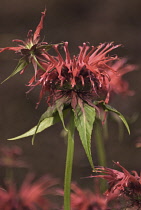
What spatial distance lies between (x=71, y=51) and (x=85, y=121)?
77.2 inches

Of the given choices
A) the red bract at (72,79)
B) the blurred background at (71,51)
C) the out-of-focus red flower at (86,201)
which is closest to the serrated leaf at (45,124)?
the red bract at (72,79)

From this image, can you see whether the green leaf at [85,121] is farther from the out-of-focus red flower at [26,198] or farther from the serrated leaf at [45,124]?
the out-of-focus red flower at [26,198]

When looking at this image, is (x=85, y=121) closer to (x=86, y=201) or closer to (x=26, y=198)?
(x=86, y=201)

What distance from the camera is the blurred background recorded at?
2.60m

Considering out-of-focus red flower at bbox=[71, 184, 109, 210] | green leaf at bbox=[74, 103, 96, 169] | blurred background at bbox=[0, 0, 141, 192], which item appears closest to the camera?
green leaf at bbox=[74, 103, 96, 169]

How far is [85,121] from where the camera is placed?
0.73 metres

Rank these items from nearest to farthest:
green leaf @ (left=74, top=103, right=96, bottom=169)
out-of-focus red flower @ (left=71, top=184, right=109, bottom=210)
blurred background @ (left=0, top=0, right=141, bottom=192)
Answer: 1. green leaf @ (left=74, top=103, right=96, bottom=169)
2. out-of-focus red flower @ (left=71, top=184, right=109, bottom=210)
3. blurred background @ (left=0, top=0, right=141, bottom=192)

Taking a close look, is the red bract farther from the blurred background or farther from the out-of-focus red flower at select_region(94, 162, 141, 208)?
the blurred background

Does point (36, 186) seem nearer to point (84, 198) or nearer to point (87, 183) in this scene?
point (84, 198)

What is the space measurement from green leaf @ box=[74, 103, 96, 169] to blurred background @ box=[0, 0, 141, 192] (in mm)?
1750

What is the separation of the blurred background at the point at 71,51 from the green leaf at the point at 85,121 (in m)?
1.75

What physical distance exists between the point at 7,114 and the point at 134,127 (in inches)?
25.6

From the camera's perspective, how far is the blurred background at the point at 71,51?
8.52 feet

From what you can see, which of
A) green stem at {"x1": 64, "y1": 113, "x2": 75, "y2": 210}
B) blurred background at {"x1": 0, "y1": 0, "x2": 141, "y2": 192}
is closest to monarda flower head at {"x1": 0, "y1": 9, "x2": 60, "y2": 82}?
green stem at {"x1": 64, "y1": 113, "x2": 75, "y2": 210}
